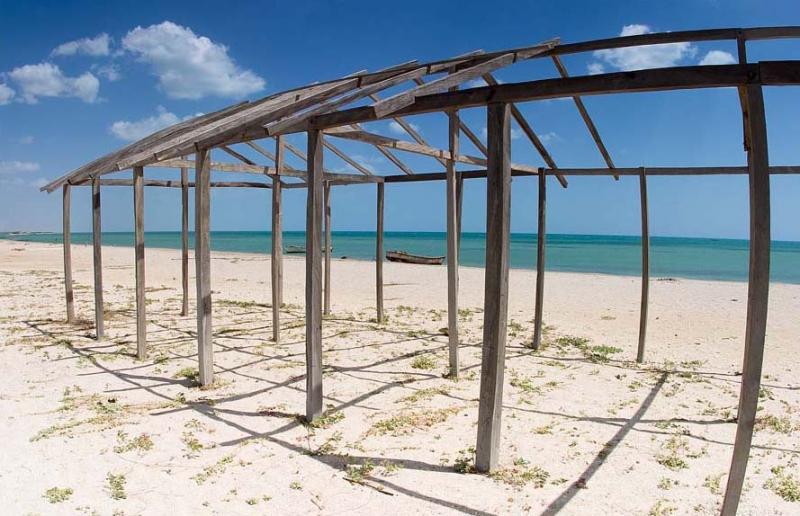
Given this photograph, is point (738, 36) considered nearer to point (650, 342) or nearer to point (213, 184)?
point (650, 342)

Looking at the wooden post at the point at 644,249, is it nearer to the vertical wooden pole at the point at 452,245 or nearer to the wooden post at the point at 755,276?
the vertical wooden pole at the point at 452,245

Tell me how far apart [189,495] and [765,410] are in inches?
207

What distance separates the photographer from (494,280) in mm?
3959

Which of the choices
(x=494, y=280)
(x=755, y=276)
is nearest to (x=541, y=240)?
(x=494, y=280)

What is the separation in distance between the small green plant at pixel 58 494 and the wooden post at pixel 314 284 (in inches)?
75.2

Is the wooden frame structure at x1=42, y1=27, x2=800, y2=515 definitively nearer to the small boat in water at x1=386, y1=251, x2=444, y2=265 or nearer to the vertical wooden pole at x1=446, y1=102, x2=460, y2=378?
the vertical wooden pole at x1=446, y1=102, x2=460, y2=378

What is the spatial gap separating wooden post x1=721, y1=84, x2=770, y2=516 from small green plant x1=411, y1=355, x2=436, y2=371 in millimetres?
4163

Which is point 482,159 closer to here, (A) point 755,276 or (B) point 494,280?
(B) point 494,280

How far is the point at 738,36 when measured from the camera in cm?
507

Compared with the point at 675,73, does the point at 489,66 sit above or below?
above

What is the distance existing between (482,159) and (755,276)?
503 centimetres

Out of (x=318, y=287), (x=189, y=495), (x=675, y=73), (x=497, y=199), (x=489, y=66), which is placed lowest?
(x=189, y=495)

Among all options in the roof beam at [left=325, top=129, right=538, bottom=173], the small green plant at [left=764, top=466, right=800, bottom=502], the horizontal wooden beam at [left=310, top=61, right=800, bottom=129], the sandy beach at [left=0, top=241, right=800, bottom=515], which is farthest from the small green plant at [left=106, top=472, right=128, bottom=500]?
the small green plant at [left=764, top=466, right=800, bottom=502]

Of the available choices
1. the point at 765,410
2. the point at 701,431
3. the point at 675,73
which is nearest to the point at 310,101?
the point at 675,73
